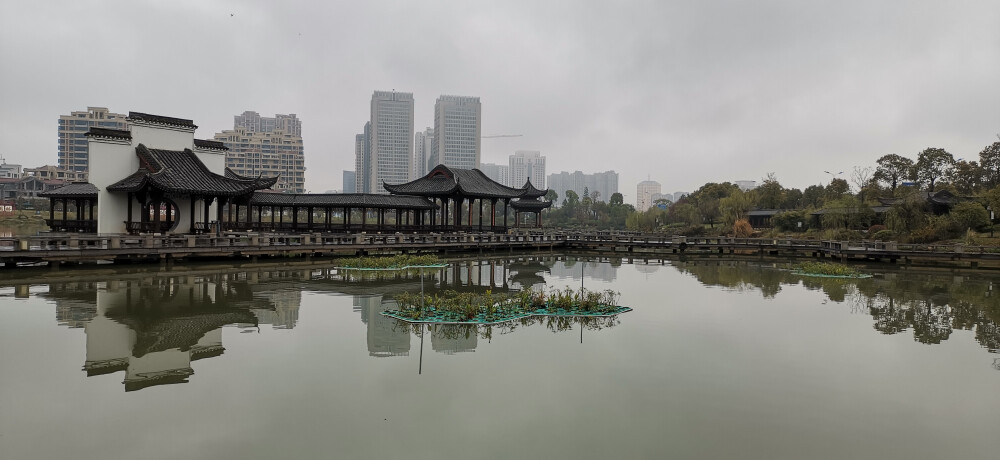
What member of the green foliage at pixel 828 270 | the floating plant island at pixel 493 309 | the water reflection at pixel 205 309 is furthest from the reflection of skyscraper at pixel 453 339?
the green foliage at pixel 828 270

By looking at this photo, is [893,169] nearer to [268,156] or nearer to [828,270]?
[828,270]

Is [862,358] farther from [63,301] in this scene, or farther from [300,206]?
[300,206]

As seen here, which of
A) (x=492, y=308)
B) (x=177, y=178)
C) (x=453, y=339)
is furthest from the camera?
(x=177, y=178)

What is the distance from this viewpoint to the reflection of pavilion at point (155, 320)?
404 inches

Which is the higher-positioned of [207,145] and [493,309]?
[207,145]

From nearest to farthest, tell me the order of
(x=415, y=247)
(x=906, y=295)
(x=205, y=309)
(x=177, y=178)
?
(x=205, y=309)
(x=906, y=295)
(x=177, y=178)
(x=415, y=247)

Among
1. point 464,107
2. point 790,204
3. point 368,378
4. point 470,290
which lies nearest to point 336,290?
point 470,290

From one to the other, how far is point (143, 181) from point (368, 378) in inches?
956

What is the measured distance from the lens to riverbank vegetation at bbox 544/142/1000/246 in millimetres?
42844

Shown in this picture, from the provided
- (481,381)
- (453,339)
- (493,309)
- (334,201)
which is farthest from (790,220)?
(481,381)

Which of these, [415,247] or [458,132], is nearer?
[415,247]

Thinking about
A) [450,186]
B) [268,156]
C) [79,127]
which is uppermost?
[79,127]

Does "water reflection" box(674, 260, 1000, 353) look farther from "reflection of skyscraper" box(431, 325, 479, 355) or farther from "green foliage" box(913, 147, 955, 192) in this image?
"green foliage" box(913, 147, 955, 192)

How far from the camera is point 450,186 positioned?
4384cm
